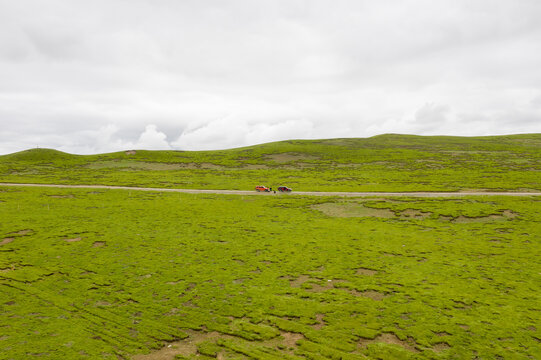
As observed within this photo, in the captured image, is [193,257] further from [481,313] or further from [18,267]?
[481,313]

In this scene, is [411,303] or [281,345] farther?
[411,303]

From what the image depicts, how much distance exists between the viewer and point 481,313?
80.1 ft

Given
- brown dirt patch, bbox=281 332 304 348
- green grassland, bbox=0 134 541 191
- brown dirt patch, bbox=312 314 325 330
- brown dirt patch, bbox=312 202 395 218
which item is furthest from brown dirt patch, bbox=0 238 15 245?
brown dirt patch, bbox=312 202 395 218

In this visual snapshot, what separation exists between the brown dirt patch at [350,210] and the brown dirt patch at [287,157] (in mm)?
91113

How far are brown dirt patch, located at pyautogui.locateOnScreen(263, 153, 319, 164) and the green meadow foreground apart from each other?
286 feet

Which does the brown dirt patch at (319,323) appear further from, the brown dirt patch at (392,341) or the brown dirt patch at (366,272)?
the brown dirt patch at (366,272)

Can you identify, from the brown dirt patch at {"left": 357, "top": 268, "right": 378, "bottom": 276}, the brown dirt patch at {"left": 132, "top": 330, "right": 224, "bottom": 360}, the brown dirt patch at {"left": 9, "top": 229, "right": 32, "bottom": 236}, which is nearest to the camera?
the brown dirt patch at {"left": 132, "top": 330, "right": 224, "bottom": 360}

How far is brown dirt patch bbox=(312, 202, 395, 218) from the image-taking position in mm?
61250

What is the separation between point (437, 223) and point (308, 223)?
1019 inches

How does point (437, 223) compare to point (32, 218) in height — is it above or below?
below

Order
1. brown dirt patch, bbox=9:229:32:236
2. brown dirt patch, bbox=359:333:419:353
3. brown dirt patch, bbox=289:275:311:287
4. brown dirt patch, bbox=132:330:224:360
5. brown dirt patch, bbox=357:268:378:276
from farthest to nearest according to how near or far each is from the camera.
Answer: brown dirt patch, bbox=9:229:32:236 < brown dirt patch, bbox=357:268:378:276 < brown dirt patch, bbox=289:275:311:287 < brown dirt patch, bbox=359:333:419:353 < brown dirt patch, bbox=132:330:224:360

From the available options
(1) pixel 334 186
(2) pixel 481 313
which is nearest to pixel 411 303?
(2) pixel 481 313

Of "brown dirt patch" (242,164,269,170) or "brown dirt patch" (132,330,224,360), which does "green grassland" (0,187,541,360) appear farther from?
"brown dirt patch" (242,164,269,170)

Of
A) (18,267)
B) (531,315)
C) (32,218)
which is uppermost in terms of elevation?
(32,218)
